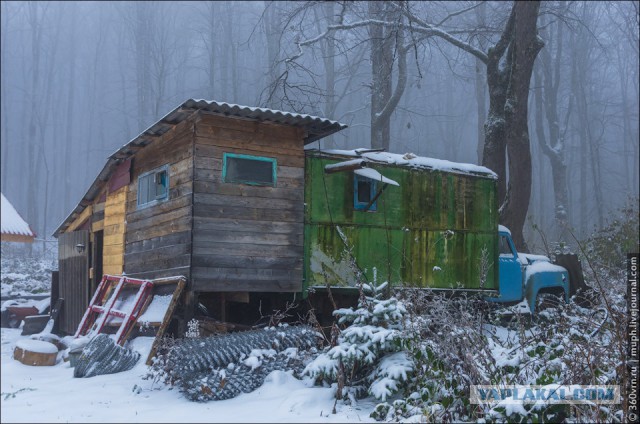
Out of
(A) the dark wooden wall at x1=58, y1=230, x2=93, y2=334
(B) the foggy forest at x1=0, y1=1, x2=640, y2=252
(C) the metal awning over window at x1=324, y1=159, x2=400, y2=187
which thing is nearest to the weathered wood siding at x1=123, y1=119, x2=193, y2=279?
(A) the dark wooden wall at x1=58, y1=230, x2=93, y2=334

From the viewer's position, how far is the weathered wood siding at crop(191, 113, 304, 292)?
9.51m

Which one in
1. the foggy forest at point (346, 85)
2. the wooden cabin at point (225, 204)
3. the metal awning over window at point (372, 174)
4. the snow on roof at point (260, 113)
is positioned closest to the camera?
the snow on roof at point (260, 113)

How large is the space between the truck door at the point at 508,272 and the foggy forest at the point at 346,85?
5292 millimetres

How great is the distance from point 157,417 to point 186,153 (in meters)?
5.12

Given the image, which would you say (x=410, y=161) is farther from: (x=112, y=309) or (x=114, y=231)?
(x=114, y=231)

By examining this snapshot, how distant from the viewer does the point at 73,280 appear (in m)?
14.3

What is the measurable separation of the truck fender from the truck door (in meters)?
0.19

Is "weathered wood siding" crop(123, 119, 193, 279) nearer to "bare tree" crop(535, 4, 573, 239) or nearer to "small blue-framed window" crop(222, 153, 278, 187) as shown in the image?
"small blue-framed window" crop(222, 153, 278, 187)

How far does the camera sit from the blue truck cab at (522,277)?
12.7 meters

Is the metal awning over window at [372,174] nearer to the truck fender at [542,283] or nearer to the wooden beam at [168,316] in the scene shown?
the wooden beam at [168,316]

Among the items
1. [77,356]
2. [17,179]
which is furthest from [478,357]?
[17,179]

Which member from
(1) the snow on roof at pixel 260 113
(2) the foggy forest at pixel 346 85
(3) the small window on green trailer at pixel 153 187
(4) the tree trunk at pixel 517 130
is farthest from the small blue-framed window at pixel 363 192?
(2) the foggy forest at pixel 346 85

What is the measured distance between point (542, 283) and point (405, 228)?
3709 millimetres

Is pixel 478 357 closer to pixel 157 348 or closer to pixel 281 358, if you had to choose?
pixel 281 358
